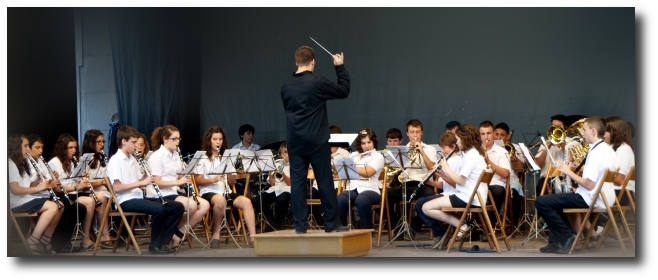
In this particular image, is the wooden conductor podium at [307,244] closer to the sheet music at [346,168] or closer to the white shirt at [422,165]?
the sheet music at [346,168]

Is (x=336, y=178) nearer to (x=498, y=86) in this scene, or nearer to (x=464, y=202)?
(x=464, y=202)

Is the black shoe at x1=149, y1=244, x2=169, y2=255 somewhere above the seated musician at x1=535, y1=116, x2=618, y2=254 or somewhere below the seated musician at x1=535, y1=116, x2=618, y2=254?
below

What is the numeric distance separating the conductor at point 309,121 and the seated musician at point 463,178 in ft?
3.87

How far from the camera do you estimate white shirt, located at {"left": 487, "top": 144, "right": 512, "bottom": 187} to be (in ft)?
30.1

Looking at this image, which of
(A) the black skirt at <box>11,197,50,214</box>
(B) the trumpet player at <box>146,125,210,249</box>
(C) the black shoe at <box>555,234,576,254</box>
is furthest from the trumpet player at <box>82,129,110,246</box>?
(C) the black shoe at <box>555,234,576,254</box>

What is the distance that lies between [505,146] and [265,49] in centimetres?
312

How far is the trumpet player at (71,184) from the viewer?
869 centimetres

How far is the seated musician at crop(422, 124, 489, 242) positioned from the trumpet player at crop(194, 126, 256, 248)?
1.56 metres

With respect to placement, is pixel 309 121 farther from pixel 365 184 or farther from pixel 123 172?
pixel 365 184

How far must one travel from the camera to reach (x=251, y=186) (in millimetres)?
10336

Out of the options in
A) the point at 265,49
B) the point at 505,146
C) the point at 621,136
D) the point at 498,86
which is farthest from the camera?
the point at 265,49

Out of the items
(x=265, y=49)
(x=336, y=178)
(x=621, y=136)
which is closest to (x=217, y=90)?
(x=265, y=49)

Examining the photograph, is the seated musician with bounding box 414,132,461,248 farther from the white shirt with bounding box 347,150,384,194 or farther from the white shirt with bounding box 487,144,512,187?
the white shirt with bounding box 347,150,384,194

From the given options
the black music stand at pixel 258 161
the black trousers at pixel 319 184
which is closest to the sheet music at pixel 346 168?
the black music stand at pixel 258 161
